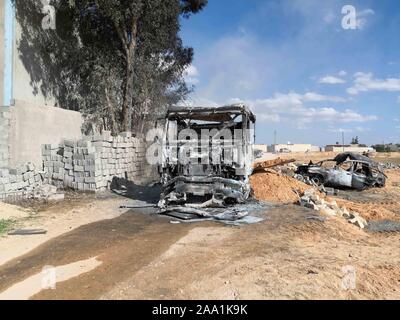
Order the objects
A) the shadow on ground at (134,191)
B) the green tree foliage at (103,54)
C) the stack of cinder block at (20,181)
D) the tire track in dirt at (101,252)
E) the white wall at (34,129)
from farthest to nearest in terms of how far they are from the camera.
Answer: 1. the green tree foliage at (103,54)
2. the shadow on ground at (134,191)
3. the white wall at (34,129)
4. the stack of cinder block at (20,181)
5. the tire track in dirt at (101,252)

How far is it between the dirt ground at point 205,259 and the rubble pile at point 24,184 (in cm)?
248

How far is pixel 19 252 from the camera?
22.7ft

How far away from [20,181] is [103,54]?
8.94 m

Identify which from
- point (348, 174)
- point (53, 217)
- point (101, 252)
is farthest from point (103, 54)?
point (101, 252)

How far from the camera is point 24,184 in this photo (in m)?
12.8

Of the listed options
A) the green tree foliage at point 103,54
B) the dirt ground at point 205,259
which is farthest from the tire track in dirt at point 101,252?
the green tree foliage at point 103,54

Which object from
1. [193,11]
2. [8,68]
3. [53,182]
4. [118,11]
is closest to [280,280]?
[53,182]

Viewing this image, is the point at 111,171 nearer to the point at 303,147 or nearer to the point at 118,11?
the point at 118,11

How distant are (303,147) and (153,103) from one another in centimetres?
8268

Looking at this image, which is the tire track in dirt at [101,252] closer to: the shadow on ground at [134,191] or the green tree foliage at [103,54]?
the shadow on ground at [134,191]

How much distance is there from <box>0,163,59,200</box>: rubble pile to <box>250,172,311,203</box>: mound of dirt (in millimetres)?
6466

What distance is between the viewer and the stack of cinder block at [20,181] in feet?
38.9

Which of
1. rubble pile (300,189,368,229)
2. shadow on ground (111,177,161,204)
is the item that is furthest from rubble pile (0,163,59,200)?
rubble pile (300,189,368,229)

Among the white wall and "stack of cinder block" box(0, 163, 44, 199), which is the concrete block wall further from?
"stack of cinder block" box(0, 163, 44, 199)
